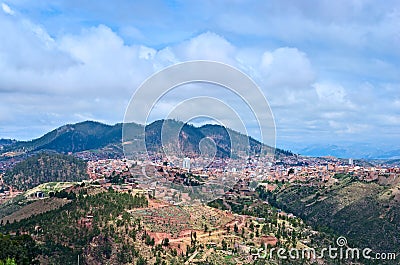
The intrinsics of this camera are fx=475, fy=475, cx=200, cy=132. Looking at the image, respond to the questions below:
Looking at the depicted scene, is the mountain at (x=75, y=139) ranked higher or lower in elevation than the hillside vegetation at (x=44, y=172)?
higher

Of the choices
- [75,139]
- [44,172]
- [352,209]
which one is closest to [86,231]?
[352,209]

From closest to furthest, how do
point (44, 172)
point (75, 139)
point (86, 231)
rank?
1. point (86, 231)
2. point (44, 172)
3. point (75, 139)

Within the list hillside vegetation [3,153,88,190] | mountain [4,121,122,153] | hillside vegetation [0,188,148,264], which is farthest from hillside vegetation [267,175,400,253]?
mountain [4,121,122,153]

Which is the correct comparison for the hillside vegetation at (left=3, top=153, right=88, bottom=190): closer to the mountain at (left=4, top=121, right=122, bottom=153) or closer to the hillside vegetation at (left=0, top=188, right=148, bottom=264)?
the hillside vegetation at (left=0, top=188, right=148, bottom=264)

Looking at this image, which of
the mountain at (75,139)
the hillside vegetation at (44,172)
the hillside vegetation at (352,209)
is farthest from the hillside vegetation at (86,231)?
the mountain at (75,139)

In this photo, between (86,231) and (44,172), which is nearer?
(86,231)

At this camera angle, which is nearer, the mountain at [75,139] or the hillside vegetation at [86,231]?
the hillside vegetation at [86,231]

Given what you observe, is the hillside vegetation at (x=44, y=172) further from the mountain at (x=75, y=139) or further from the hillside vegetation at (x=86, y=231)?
the mountain at (x=75, y=139)

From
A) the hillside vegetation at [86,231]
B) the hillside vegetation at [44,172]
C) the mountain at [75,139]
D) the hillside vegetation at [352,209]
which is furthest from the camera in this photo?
the mountain at [75,139]

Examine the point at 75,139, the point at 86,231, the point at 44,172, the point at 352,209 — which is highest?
the point at 75,139

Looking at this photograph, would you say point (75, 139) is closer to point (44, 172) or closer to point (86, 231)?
point (44, 172)

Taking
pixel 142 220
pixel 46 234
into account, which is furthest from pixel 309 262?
pixel 46 234
